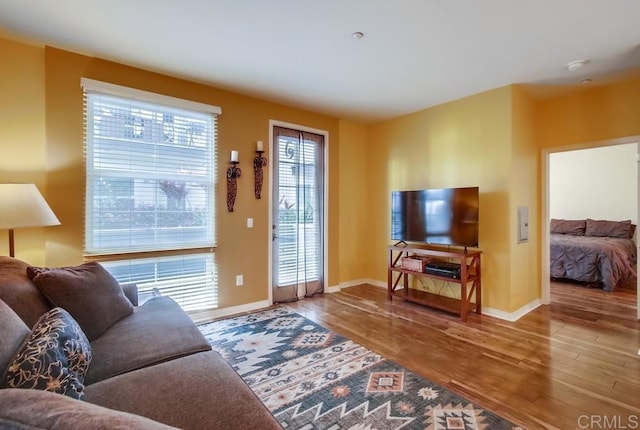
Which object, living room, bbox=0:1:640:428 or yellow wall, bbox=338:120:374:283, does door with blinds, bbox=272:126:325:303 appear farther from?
yellow wall, bbox=338:120:374:283

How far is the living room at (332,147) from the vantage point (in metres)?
2.44

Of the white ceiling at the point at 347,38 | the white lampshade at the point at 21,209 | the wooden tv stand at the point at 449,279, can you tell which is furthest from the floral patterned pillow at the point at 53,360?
the wooden tv stand at the point at 449,279

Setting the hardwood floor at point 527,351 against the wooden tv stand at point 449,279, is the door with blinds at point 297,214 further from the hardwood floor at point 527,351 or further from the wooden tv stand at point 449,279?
the wooden tv stand at point 449,279

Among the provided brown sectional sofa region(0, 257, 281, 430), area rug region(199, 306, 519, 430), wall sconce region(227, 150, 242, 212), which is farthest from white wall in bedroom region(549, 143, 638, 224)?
brown sectional sofa region(0, 257, 281, 430)

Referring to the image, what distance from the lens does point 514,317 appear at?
324cm

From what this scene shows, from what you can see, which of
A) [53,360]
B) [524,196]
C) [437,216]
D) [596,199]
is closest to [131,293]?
[53,360]

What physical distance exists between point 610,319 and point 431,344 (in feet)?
7.29

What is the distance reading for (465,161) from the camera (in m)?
3.59

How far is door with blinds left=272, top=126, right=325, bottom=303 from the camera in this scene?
385cm

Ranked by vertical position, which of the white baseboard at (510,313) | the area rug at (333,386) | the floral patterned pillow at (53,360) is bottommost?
the area rug at (333,386)

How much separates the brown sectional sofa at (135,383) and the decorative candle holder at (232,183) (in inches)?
66.4

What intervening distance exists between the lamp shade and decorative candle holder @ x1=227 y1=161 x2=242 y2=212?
153 cm

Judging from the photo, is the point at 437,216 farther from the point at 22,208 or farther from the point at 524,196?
the point at 22,208

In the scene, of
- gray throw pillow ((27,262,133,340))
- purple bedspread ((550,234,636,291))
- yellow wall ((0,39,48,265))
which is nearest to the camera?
gray throw pillow ((27,262,133,340))
